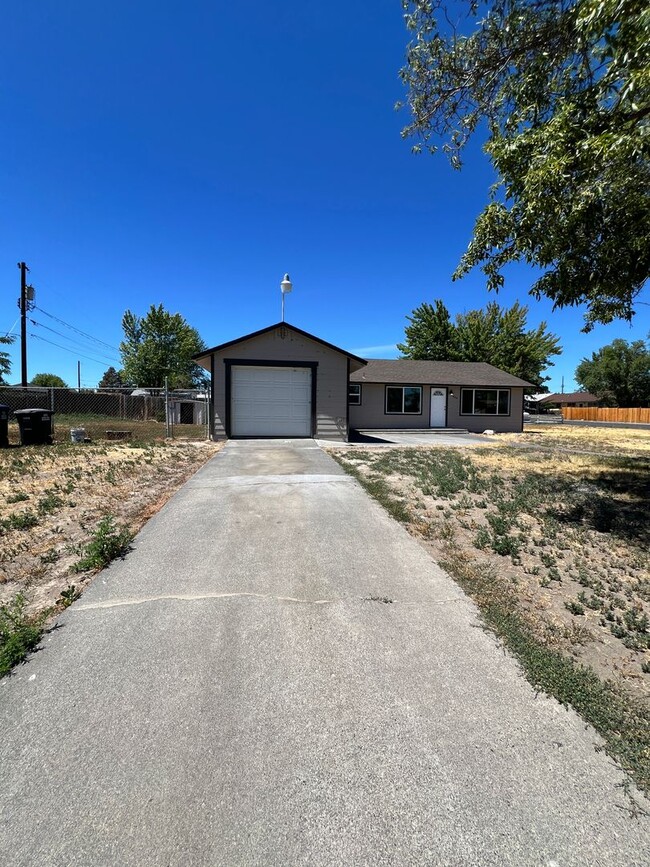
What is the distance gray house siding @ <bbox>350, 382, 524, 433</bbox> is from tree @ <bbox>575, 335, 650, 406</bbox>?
4105cm

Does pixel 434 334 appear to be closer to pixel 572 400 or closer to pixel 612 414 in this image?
pixel 612 414

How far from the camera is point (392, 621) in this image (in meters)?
2.94

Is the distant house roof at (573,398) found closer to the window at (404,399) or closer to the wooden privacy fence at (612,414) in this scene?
the wooden privacy fence at (612,414)

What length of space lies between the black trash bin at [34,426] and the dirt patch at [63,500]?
0.99 meters

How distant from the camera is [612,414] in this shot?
138 ft

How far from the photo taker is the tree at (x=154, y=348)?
38.1 metres

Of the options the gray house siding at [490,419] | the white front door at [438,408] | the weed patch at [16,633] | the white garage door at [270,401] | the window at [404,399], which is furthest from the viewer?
the gray house siding at [490,419]

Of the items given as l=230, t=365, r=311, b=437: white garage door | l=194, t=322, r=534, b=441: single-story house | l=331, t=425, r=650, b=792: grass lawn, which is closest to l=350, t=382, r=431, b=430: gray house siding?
l=194, t=322, r=534, b=441: single-story house

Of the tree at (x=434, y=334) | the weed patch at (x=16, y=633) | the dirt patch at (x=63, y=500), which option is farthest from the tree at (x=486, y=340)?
the weed patch at (x=16, y=633)

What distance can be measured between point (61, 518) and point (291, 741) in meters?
4.38

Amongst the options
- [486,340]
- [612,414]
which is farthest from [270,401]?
[612,414]

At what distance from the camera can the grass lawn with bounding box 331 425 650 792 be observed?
2291 mm

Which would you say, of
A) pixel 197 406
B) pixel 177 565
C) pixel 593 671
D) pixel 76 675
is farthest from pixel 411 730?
pixel 197 406

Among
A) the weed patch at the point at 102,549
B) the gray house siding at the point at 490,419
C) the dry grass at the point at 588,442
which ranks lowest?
the weed patch at the point at 102,549
